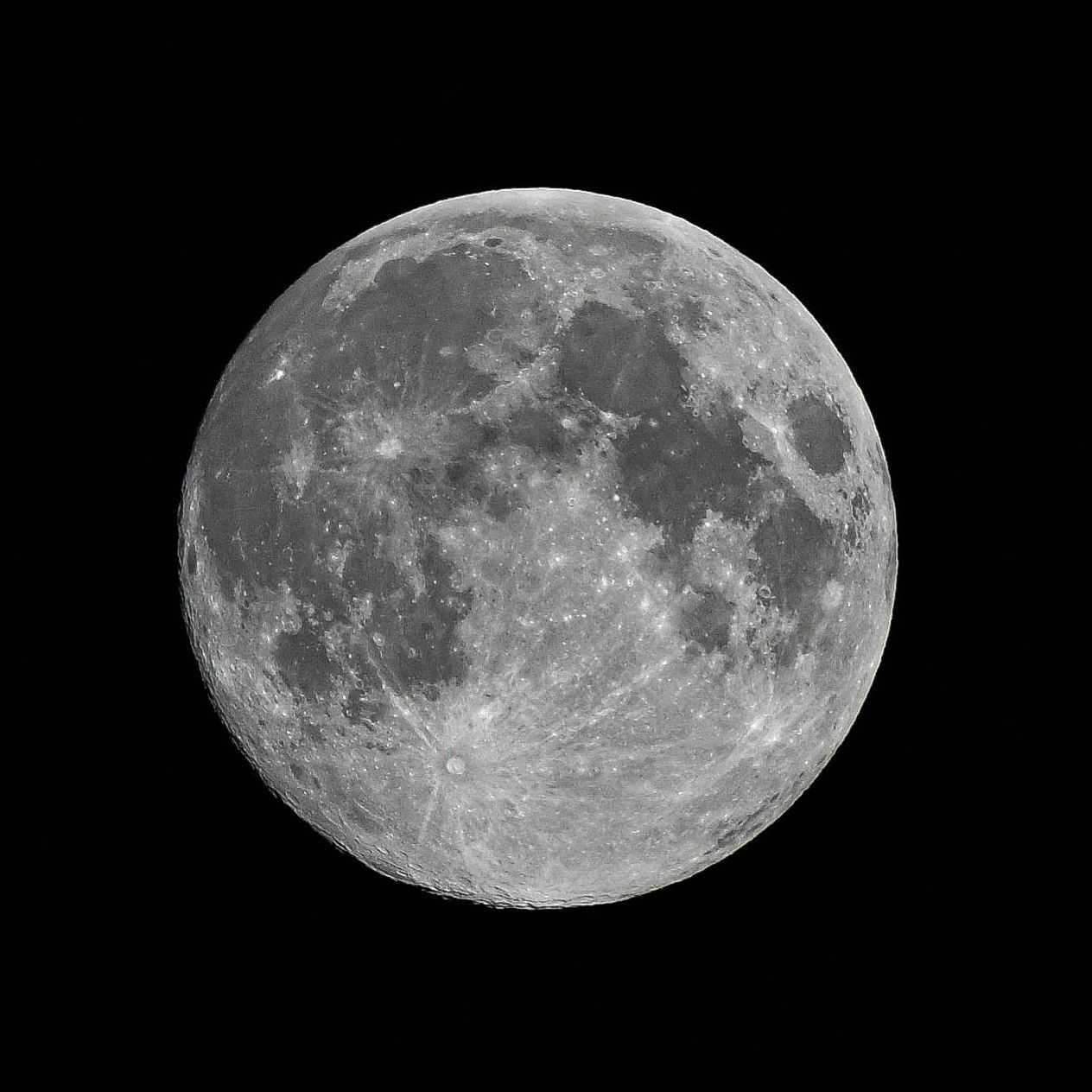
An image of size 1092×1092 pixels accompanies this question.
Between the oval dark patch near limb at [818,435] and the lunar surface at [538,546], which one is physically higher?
the oval dark patch near limb at [818,435]

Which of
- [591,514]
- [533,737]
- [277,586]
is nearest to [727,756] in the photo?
[533,737]

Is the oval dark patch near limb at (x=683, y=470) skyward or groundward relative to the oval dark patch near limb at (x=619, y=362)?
groundward

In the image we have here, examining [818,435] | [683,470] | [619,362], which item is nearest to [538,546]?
[683,470]

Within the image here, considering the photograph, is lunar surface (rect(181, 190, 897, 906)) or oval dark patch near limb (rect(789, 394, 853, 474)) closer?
lunar surface (rect(181, 190, 897, 906))

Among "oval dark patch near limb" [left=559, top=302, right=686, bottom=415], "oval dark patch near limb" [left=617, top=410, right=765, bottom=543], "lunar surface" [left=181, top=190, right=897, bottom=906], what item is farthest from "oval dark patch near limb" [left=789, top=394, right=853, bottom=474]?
"oval dark patch near limb" [left=559, top=302, right=686, bottom=415]

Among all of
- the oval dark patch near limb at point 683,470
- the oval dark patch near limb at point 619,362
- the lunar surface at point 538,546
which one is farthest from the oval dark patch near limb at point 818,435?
the oval dark patch near limb at point 619,362

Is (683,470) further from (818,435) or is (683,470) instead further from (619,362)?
(818,435)

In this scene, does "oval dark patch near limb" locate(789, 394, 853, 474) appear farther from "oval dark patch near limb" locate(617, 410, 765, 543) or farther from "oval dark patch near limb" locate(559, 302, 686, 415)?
"oval dark patch near limb" locate(559, 302, 686, 415)

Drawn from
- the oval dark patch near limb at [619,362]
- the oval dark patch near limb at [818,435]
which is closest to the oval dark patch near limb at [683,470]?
the oval dark patch near limb at [619,362]

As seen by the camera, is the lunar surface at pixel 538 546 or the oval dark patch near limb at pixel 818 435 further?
the oval dark patch near limb at pixel 818 435

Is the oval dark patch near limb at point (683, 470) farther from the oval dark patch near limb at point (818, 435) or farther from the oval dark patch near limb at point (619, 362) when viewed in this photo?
the oval dark patch near limb at point (818, 435)
